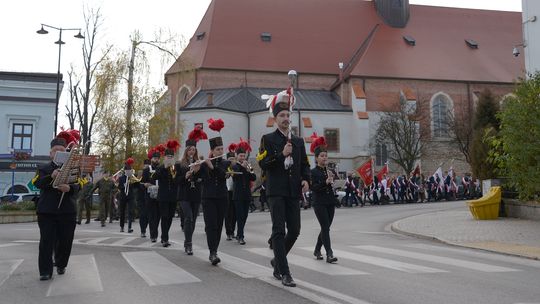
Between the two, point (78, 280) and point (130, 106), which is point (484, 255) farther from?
point (130, 106)

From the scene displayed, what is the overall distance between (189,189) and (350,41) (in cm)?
4826

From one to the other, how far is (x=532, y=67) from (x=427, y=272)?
23.5 metres

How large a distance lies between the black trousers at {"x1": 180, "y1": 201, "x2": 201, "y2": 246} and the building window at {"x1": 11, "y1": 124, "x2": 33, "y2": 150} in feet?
116

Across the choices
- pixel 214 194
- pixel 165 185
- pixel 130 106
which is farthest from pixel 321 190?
pixel 130 106

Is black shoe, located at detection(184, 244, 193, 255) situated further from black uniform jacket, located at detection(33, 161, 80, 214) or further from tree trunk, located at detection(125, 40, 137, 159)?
tree trunk, located at detection(125, 40, 137, 159)

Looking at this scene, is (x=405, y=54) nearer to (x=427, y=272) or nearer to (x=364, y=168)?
(x=364, y=168)

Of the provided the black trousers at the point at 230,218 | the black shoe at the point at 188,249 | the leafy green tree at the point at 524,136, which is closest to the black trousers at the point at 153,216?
the black trousers at the point at 230,218

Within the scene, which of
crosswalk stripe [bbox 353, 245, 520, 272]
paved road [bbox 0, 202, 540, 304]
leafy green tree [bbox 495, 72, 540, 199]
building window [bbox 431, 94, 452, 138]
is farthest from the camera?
building window [bbox 431, 94, 452, 138]

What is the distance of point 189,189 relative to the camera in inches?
389

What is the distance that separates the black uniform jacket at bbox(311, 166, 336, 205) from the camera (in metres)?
8.47

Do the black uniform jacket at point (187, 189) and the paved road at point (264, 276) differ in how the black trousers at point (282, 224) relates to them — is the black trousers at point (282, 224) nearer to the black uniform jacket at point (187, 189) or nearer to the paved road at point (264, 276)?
the paved road at point (264, 276)

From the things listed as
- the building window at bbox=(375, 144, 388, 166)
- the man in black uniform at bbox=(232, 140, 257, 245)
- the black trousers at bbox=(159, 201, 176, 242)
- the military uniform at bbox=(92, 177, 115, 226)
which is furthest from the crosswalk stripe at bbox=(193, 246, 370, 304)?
the building window at bbox=(375, 144, 388, 166)

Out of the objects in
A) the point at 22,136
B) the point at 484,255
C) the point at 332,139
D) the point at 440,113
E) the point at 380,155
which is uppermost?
the point at 440,113

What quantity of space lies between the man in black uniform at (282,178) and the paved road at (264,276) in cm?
50
